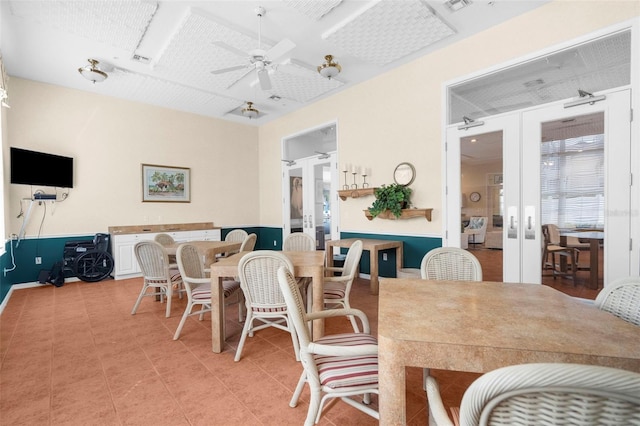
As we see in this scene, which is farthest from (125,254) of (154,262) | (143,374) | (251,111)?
(143,374)

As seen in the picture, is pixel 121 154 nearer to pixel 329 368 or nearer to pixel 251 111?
pixel 251 111

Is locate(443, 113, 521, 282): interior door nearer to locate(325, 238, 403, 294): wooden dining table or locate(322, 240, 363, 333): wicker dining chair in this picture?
locate(325, 238, 403, 294): wooden dining table

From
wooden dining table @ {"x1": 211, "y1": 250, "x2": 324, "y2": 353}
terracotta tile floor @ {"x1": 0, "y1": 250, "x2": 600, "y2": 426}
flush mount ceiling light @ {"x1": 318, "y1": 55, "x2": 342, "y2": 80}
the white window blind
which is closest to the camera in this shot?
terracotta tile floor @ {"x1": 0, "y1": 250, "x2": 600, "y2": 426}

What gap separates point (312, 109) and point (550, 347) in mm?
6100

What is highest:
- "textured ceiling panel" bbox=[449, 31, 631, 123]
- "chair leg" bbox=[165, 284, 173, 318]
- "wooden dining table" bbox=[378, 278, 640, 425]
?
"textured ceiling panel" bbox=[449, 31, 631, 123]

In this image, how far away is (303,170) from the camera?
22.7 feet

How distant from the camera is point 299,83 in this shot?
5.31m

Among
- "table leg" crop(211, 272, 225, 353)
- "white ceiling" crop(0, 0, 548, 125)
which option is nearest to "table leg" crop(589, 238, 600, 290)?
"white ceiling" crop(0, 0, 548, 125)

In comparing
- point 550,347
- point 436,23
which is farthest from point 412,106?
point 550,347

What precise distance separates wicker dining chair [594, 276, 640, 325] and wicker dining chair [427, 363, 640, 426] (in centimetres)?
119

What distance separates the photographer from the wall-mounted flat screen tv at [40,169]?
481 centimetres

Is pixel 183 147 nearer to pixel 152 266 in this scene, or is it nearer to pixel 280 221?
pixel 280 221

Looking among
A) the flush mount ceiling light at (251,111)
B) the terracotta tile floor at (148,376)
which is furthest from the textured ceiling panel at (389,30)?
the terracotta tile floor at (148,376)

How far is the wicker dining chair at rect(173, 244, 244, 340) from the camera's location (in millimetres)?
2961
